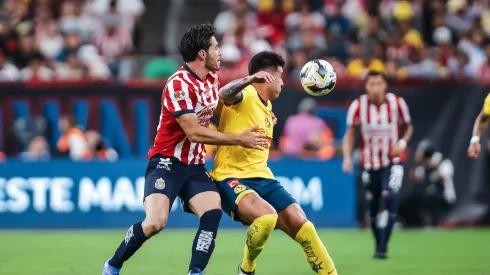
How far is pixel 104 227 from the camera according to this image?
1714cm

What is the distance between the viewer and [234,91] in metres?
9.01

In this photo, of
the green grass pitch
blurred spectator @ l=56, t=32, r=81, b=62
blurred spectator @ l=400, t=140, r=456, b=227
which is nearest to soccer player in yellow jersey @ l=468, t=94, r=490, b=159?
the green grass pitch

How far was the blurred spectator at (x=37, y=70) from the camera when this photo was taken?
19.2 metres

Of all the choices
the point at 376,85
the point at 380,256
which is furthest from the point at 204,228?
the point at 376,85

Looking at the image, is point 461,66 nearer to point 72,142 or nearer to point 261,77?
point 72,142

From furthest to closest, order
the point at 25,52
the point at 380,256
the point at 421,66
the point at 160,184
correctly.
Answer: the point at 25,52 < the point at 421,66 < the point at 380,256 < the point at 160,184

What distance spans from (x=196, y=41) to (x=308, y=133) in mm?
9288

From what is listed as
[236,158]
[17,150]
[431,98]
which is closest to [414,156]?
[431,98]

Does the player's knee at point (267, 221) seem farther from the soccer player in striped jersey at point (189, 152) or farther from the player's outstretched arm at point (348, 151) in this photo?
the player's outstretched arm at point (348, 151)

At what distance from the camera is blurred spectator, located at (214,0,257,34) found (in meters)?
20.7

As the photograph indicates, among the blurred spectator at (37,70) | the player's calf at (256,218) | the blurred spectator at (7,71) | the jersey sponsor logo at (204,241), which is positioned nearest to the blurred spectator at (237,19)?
the blurred spectator at (37,70)

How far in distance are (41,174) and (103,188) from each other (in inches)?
43.6

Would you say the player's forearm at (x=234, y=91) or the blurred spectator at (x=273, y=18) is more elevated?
the blurred spectator at (x=273, y=18)

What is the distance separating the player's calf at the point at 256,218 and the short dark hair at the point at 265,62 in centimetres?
127
